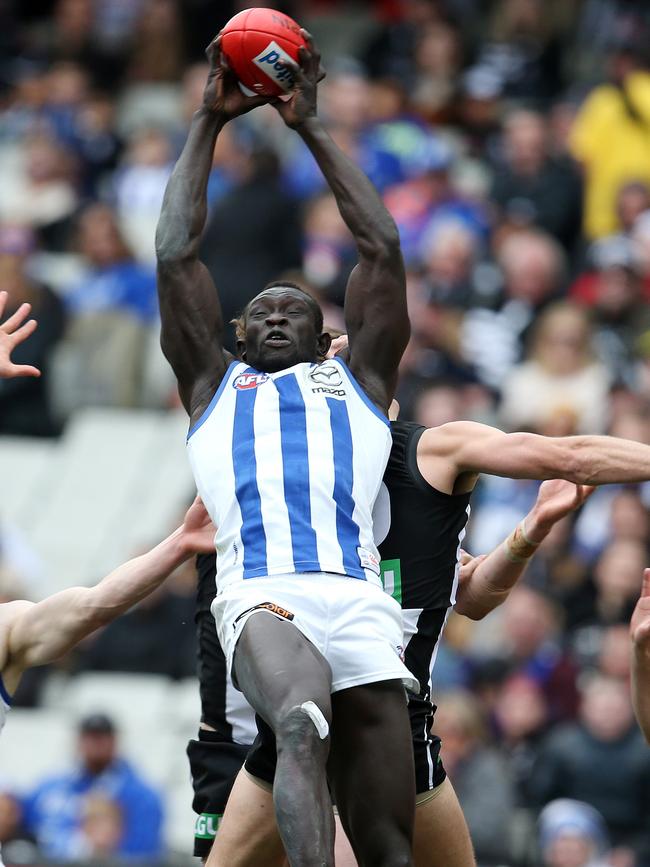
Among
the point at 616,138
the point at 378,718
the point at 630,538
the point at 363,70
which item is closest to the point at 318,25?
the point at 363,70

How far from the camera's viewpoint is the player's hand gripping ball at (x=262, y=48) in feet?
25.7

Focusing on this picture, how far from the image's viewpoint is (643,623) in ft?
25.8

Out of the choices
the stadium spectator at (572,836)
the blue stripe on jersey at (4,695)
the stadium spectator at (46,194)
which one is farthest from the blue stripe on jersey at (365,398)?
the stadium spectator at (46,194)

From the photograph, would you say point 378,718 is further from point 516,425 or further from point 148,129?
point 148,129

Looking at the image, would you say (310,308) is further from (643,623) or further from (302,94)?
(643,623)

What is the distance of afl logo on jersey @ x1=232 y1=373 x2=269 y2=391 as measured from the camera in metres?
7.53

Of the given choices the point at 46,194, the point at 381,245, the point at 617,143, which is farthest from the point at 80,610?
the point at 46,194

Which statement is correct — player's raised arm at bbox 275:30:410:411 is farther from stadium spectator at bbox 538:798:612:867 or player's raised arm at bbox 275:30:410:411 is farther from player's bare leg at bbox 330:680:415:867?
stadium spectator at bbox 538:798:612:867

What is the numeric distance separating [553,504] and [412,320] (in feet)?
21.9

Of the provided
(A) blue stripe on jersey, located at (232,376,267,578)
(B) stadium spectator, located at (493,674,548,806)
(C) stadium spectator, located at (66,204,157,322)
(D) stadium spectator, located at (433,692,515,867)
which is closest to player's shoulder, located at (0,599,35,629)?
(A) blue stripe on jersey, located at (232,376,267,578)

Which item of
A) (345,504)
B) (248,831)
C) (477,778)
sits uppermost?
(345,504)

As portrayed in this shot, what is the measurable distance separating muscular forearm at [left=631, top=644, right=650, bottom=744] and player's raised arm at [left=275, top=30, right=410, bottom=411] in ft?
4.76

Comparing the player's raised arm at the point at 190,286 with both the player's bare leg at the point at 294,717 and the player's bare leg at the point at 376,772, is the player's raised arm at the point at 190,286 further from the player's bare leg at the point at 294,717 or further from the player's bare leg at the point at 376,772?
the player's bare leg at the point at 376,772

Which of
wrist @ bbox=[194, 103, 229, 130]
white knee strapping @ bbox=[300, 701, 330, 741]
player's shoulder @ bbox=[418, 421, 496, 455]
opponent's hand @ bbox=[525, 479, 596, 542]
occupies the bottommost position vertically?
white knee strapping @ bbox=[300, 701, 330, 741]
